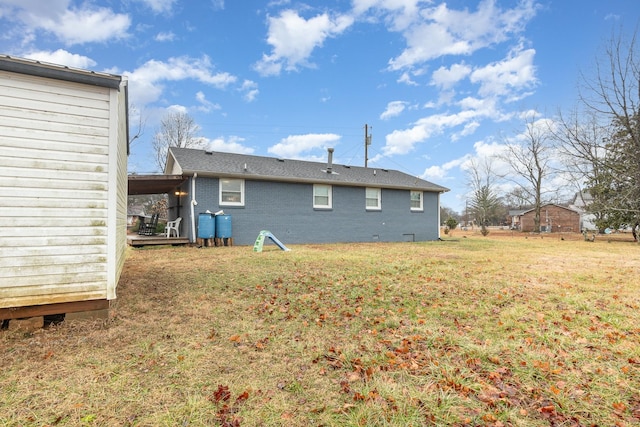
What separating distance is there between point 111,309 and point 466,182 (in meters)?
36.1

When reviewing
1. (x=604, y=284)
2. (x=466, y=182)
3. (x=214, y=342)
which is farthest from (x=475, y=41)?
(x=466, y=182)

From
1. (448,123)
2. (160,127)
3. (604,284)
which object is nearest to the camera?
(604,284)

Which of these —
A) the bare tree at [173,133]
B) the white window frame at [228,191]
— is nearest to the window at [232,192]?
the white window frame at [228,191]

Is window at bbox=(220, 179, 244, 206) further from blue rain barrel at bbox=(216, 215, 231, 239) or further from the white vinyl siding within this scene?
the white vinyl siding

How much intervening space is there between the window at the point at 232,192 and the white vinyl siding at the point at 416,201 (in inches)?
369

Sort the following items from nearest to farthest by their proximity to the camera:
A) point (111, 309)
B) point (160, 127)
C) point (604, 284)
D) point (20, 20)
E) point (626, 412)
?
point (626, 412)
point (111, 309)
point (604, 284)
point (20, 20)
point (160, 127)

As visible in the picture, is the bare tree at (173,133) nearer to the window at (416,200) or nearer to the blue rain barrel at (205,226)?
the blue rain barrel at (205,226)

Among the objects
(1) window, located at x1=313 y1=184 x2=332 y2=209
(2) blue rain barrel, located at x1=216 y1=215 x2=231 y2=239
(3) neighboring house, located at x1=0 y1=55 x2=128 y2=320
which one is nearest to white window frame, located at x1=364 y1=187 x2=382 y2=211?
(1) window, located at x1=313 y1=184 x2=332 y2=209

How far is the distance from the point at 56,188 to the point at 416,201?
16.1m

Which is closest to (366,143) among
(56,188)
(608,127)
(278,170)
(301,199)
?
(278,170)

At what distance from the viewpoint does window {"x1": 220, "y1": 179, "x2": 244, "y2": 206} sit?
12.2m

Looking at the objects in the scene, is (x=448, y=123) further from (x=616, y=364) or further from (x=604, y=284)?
(x=616, y=364)

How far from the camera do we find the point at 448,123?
72.7 ft

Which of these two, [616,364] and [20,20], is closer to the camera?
[616,364]
